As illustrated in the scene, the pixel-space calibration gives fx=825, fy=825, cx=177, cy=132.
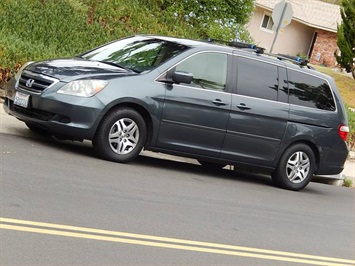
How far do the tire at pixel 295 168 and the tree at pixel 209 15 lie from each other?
24.8ft

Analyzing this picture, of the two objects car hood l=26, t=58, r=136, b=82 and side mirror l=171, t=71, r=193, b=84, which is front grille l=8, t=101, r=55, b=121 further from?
side mirror l=171, t=71, r=193, b=84

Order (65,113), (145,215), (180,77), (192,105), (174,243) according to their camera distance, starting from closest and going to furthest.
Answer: (174,243) → (145,215) → (65,113) → (180,77) → (192,105)

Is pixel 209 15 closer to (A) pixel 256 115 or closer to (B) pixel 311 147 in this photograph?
(B) pixel 311 147

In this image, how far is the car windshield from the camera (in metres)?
10.9

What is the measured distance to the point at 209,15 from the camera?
19.6 meters

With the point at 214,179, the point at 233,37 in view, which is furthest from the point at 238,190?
the point at 233,37

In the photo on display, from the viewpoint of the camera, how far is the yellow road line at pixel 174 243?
6.95 metres

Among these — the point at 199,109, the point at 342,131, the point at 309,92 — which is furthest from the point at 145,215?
the point at 342,131

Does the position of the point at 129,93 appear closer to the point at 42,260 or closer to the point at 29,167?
the point at 29,167

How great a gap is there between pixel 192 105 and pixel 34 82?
6.78ft

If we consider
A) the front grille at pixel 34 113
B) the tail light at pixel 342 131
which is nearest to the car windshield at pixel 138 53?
the front grille at pixel 34 113

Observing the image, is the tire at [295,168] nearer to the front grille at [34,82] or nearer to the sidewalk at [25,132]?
the sidewalk at [25,132]

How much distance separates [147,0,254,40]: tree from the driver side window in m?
7.98

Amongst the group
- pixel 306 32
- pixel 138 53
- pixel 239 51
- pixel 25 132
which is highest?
pixel 306 32
